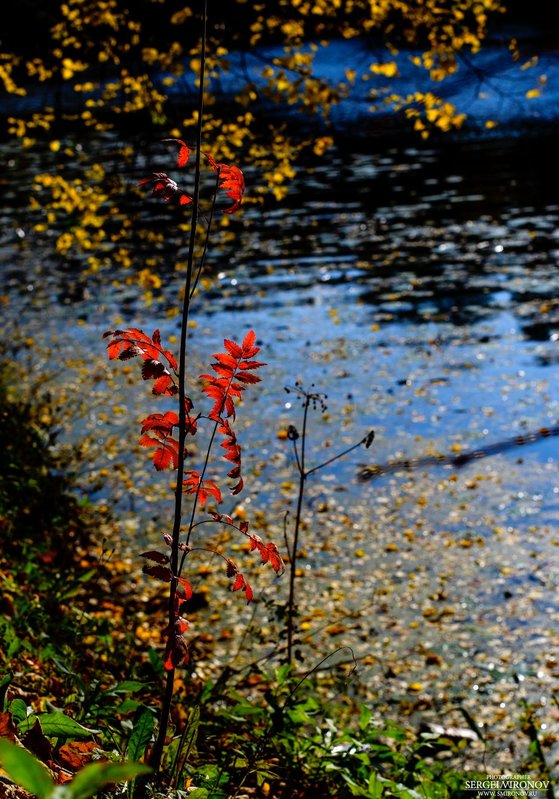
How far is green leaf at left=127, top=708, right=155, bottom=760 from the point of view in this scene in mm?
2270

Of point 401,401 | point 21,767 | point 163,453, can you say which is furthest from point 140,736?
point 401,401

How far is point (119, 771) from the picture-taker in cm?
80

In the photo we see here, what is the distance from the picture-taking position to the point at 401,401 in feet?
31.2

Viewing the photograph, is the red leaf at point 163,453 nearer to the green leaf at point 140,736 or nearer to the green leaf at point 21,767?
the green leaf at point 140,736

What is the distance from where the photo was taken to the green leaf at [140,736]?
2.27 m

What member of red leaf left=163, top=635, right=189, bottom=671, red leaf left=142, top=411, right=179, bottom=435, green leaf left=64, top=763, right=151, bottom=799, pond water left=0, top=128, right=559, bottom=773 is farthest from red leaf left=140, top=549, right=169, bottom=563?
green leaf left=64, top=763, right=151, bottom=799

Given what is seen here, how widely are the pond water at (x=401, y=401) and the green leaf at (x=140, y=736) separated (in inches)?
49.1

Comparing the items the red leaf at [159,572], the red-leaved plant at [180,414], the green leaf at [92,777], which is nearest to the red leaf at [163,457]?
the red-leaved plant at [180,414]

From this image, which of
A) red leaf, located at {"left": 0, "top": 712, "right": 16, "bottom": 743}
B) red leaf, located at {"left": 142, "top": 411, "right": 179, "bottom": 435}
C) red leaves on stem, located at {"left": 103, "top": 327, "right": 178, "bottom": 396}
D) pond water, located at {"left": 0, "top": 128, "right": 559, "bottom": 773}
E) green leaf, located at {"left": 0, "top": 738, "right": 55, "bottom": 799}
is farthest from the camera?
pond water, located at {"left": 0, "top": 128, "right": 559, "bottom": 773}

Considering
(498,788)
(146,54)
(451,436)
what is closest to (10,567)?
(498,788)

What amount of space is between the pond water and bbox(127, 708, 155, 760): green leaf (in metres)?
1.25

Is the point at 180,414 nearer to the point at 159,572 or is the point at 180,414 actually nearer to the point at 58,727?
the point at 159,572

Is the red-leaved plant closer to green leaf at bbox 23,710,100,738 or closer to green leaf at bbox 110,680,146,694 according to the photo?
green leaf at bbox 23,710,100,738

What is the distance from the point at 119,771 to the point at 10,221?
20520 mm
